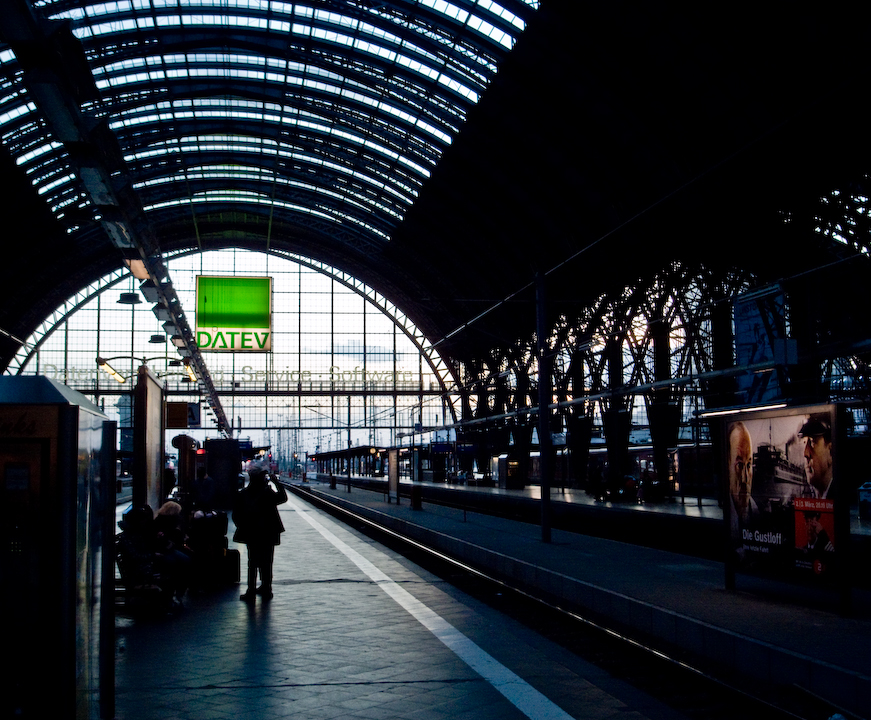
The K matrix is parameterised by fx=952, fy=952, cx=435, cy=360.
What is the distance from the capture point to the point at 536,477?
1901 inches

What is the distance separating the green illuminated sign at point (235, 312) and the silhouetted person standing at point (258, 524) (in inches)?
521

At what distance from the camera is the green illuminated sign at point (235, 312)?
23719mm

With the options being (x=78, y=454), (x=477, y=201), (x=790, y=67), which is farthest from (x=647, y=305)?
(x=78, y=454)

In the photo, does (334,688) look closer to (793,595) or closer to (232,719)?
(232,719)

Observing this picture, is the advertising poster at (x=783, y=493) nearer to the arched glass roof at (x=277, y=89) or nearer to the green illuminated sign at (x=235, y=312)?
the green illuminated sign at (x=235, y=312)

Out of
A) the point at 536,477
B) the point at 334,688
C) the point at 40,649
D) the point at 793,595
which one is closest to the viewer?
the point at 40,649

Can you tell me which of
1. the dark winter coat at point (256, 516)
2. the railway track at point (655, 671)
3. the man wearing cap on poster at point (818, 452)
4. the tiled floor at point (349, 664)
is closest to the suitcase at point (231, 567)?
the tiled floor at point (349, 664)

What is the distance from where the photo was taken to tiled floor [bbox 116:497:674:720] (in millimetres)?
5895

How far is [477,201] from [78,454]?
1425 inches

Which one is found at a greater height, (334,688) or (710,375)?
(710,375)

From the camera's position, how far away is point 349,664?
718cm

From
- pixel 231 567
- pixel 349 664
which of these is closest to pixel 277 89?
pixel 231 567

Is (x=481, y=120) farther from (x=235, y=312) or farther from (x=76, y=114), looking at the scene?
(x=76, y=114)

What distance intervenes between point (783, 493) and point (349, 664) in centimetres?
465
